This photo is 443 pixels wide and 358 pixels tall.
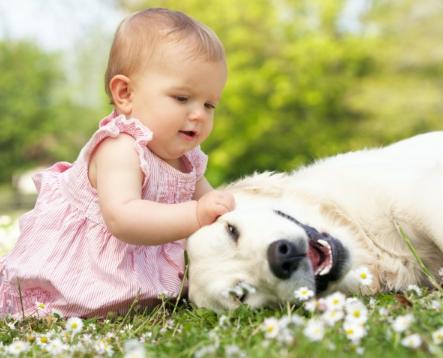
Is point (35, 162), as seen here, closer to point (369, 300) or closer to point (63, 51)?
point (63, 51)

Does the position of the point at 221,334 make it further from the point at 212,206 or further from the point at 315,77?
the point at 315,77

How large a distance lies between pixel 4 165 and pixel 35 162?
3192 mm

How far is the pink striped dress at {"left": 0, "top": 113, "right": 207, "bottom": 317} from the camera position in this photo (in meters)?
3.51

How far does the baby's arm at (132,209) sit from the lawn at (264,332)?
0.39 metres

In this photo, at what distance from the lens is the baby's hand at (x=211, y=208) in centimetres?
321

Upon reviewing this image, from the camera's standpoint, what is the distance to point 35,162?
152 ft

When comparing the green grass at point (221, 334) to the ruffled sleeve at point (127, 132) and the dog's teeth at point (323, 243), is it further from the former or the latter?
the ruffled sleeve at point (127, 132)

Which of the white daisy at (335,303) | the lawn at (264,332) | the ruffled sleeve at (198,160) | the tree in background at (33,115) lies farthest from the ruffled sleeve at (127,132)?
the tree in background at (33,115)

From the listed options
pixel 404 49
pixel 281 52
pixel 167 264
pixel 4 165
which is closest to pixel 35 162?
pixel 4 165

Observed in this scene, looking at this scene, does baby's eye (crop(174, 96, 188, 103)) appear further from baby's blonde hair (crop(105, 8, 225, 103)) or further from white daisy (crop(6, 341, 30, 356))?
white daisy (crop(6, 341, 30, 356))

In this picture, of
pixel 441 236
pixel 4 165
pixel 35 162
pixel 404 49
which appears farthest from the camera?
pixel 35 162

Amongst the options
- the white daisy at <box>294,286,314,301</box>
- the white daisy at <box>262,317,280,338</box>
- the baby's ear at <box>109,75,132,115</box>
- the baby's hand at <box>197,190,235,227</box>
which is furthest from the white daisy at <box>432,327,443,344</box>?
the baby's ear at <box>109,75,132,115</box>

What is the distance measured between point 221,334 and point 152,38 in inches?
64.4

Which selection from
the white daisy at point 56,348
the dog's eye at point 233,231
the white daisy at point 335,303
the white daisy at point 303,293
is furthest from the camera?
the dog's eye at point 233,231
